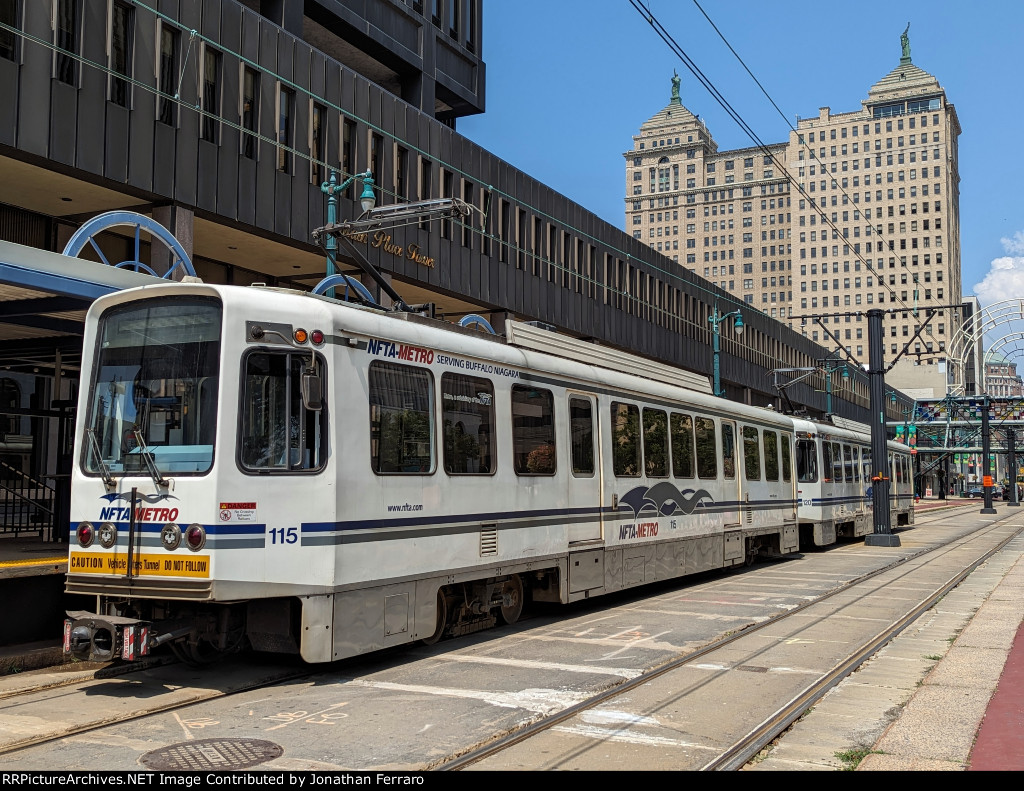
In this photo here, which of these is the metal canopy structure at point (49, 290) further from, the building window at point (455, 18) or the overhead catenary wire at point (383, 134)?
the building window at point (455, 18)

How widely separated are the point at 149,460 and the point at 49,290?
Answer: 10.1 feet

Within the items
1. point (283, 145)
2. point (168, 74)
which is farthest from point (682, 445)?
point (283, 145)

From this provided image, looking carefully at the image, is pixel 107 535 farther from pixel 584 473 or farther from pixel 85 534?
pixel 584 473

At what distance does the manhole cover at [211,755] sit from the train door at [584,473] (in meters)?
6.18

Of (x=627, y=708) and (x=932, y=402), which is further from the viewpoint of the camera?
(x=932, y=402)

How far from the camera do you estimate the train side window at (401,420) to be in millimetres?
8828

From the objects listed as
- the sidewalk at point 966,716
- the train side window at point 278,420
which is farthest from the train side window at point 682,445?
the train side window at point 278,420

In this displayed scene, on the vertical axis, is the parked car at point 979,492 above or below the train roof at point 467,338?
below

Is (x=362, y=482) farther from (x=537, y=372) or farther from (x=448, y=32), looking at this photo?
(x=448, y=32)

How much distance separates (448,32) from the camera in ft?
115

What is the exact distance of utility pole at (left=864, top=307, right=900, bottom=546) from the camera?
2605cm

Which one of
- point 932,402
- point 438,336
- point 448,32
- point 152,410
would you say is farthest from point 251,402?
point 932,402
